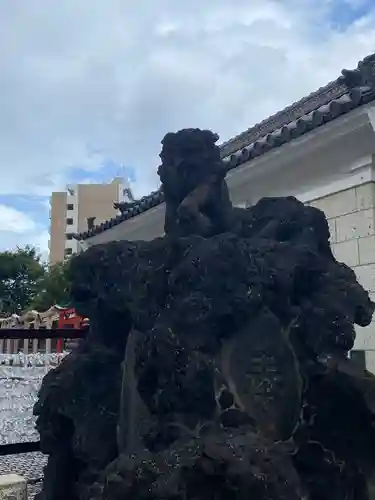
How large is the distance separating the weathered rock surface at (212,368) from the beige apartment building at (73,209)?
112 ft

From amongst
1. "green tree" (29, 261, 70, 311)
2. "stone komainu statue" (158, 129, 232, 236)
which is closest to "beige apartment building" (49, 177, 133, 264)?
"green tree" (29, 261, 70, 311)

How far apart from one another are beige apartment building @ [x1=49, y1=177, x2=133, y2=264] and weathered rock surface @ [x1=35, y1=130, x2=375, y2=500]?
112 feet

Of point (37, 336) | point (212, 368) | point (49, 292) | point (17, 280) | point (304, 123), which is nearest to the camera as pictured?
point (212, 368)

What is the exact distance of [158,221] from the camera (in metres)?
5.82

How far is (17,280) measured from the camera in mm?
24141

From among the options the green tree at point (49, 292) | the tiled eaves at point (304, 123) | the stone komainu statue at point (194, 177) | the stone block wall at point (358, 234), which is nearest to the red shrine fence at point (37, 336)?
the stone komainu statue at point (194, 177)

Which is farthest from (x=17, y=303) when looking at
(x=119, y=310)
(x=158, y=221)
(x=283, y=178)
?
(x=119, y=310)

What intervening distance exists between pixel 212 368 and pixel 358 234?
268 centimetres

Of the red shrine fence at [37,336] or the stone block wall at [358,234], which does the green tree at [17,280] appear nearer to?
the red shrine fence at [37,336]

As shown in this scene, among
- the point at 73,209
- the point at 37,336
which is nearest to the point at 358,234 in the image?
the point at 37,336

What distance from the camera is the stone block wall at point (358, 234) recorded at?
3.72 meters

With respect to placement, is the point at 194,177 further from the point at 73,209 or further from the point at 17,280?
the point at 73,209

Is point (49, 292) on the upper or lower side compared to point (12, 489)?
upper

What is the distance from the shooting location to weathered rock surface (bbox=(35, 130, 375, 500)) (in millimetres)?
1327
